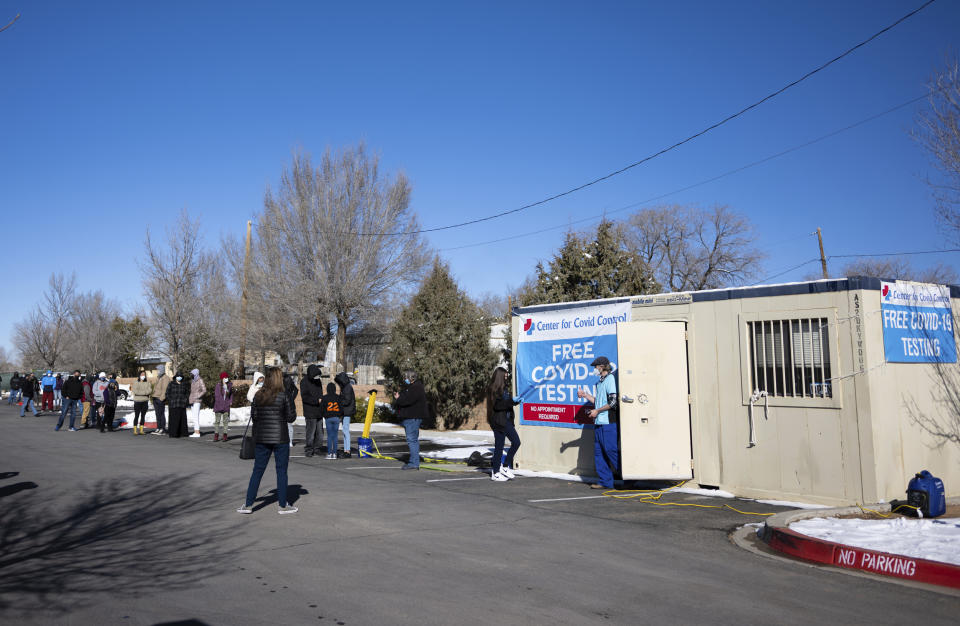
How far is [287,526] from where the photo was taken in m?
8.04

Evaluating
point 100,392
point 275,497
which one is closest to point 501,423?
point 275,497

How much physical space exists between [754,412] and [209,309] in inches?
1582

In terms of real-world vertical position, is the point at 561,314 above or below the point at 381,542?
above

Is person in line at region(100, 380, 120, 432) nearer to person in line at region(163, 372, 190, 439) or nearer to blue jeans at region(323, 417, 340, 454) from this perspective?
person in line at region(163, 372, 190, 439)

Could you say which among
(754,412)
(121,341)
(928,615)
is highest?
(121,341)

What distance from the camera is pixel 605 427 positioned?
11.1 m

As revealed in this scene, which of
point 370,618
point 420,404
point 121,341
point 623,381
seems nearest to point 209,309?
point 121,341

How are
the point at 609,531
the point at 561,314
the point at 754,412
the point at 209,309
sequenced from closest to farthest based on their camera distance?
the point at 609,531, the point at 754,412, the point at 561,314, the point at 209,309

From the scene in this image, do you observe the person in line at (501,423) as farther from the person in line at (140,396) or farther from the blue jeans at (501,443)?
the person in line at (140,396)

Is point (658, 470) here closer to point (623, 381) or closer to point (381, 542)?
point (623, 381)

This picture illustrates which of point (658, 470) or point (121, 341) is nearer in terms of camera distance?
point (658, 470)

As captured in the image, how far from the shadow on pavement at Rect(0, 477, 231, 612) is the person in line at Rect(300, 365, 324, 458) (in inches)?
192

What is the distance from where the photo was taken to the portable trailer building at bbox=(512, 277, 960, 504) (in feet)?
31.0

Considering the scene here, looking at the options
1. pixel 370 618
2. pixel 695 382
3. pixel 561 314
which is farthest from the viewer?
pixel 561 314
